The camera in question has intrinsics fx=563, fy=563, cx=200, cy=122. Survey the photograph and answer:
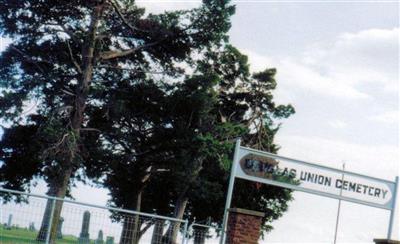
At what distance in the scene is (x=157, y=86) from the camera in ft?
93.8

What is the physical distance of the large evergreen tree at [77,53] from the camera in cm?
2538

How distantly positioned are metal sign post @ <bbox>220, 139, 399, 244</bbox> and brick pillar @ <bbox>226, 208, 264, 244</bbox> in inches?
54.2

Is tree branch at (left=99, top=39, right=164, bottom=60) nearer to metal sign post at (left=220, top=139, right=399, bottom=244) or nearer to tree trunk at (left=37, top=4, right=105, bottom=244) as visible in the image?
tree trunk at (left=37, top=4, right=105, bottom=244)

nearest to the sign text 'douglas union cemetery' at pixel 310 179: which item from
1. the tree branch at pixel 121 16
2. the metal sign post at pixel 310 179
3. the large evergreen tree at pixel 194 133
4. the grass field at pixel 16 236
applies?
the metal sign post at pixel 310 179

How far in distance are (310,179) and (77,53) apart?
1754 centimetres

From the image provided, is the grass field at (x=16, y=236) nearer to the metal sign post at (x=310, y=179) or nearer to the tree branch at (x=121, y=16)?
the metal sign post at (x=310, y=179)

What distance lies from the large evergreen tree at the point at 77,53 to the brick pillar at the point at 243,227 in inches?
524

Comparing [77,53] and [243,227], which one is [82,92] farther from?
[243,227]

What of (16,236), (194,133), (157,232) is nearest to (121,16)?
(194,133)

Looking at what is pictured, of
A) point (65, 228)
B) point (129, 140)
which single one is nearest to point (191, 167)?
point (129, 140)

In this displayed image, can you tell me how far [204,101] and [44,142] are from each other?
795cm

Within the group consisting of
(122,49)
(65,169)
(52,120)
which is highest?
(122,49)

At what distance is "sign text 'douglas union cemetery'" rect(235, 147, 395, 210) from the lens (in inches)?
547

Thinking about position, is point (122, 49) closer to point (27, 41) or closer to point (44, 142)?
point (27, 41)
